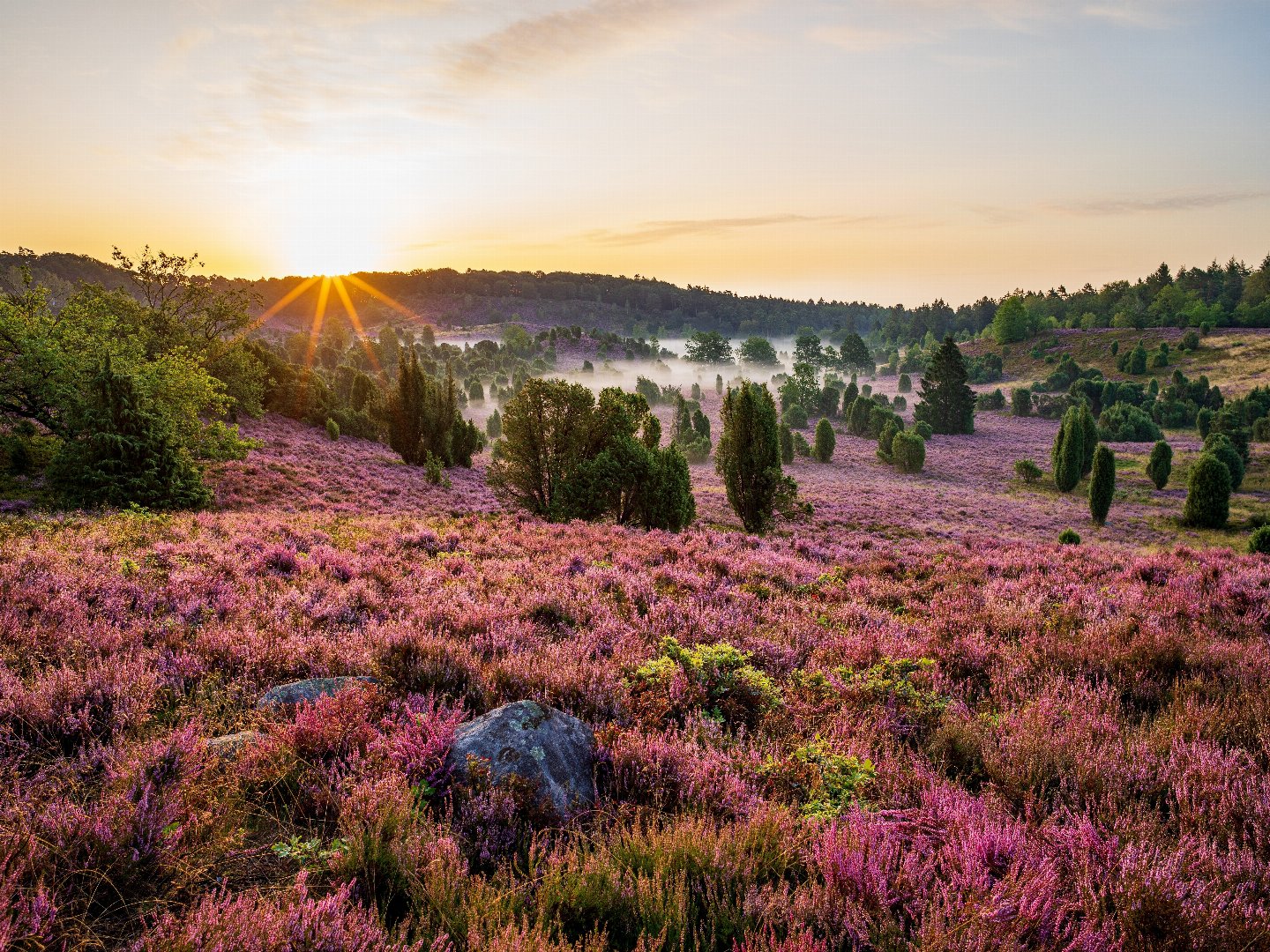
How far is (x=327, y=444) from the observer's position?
44.7 metres

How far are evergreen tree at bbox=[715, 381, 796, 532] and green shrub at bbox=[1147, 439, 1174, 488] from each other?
4487 centimetres

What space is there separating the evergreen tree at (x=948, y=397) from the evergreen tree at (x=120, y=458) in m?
87.2

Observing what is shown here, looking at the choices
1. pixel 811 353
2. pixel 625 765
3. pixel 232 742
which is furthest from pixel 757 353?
pixel 232 742

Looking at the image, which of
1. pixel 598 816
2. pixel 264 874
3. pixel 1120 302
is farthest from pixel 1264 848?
pixel 1120 302

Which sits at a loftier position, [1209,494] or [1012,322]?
[1012,322]

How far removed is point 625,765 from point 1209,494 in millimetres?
49253

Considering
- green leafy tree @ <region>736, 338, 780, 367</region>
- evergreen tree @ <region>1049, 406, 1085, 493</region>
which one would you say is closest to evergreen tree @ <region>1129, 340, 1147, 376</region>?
evergreen tree @ <region>1049, 406, 1085, 493</region>

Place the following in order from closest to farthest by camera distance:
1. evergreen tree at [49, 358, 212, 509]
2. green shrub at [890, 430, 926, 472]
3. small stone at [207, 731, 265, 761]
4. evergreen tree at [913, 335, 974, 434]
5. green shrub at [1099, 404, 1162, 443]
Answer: small stone at [207, 731, 265, 761]
evergreen tree at [49, 358, 212, 509]
green shrub at [890, 430, 926, 472]
green shrub at [1099, 404, 1162, 443]
evergreen tree at [913, 335, 974, 434]

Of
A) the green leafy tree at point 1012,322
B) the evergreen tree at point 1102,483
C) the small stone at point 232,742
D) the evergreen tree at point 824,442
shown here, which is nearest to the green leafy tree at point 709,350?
the green leafy tree at point 1012,322

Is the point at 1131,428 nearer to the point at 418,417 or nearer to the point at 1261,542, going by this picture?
the point at 1261,542

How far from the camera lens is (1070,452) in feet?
164

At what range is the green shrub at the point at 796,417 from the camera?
288 feet

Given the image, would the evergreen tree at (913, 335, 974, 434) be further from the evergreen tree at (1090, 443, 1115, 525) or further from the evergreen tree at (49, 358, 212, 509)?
the evergreen tree at (49, 358, 212, 509)

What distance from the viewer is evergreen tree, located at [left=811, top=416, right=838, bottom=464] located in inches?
2648
